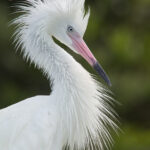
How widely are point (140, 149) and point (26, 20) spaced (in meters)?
3.21

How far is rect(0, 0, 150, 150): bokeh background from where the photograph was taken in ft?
24.5

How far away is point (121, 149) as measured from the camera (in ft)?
22.6

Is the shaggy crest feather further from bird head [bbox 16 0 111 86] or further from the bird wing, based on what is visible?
the bird wing

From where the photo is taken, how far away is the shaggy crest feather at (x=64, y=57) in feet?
13.0

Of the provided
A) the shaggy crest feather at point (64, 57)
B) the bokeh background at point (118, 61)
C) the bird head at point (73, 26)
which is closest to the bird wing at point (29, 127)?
the shaggy crest feather at point (64, 57)

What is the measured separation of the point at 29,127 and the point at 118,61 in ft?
13.6

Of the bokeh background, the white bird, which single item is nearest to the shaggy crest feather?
the white bird

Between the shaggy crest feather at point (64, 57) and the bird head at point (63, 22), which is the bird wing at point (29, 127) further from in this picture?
the bird head at point (63, 22)

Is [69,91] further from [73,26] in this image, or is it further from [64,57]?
Result: [73,26]

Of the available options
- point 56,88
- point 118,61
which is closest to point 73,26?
point 56,88

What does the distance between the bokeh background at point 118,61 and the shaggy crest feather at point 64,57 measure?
3017mm

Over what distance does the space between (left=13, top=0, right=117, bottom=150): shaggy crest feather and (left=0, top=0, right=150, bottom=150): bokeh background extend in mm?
3017

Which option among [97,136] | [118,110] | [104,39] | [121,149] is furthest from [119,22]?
[97,136]

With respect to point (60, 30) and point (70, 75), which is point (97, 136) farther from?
point (60, 30)
